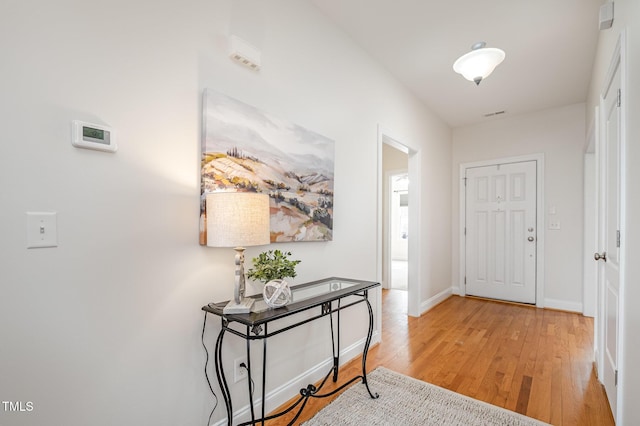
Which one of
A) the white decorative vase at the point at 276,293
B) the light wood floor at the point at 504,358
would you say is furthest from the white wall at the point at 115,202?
the light wood floor at the point at 504,358

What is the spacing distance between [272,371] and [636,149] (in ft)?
7.11

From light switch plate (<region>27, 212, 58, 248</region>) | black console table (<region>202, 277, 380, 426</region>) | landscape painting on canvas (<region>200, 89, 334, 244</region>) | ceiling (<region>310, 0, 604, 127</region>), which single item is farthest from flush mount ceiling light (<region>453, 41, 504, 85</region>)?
light switch plate (<region>27, 212, 58, 248</region>)

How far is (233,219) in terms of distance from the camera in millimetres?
1328

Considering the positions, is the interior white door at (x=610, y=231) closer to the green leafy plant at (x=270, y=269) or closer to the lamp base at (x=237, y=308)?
the green leafy plant at (x=270, y=269)

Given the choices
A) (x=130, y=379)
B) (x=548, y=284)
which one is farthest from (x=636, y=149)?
(x=548, y=284)

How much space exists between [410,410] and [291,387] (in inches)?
29.2

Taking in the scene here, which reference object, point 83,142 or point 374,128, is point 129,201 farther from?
point 374,128

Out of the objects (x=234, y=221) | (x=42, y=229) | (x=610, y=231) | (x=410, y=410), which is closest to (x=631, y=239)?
(x=610, y=231)

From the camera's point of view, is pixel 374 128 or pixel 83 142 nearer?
pixel 83 142

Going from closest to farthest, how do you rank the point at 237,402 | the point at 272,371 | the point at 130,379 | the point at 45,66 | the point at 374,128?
the point at 45,66
the point at 130,379
the point at 237,402
the point at 272,371
the point at 374,128

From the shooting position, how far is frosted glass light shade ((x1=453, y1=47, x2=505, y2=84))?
7.00ft

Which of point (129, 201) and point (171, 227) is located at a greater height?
point (129, 201)

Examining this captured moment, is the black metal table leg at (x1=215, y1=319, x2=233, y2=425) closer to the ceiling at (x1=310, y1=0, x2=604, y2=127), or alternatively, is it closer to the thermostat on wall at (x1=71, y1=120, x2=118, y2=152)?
the thermostat on wall at (x1=71, y1=120, x2=118, y2=152)

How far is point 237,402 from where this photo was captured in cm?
166
